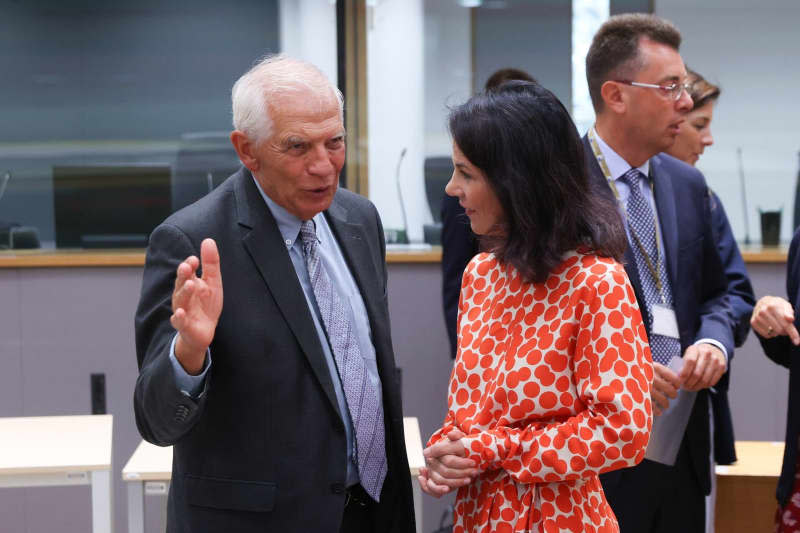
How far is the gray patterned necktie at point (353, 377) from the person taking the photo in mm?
1799

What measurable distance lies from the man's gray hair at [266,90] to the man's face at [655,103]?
94 cm

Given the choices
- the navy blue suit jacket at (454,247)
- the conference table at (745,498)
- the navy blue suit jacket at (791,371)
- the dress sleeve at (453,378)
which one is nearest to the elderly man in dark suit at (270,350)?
the dress sleeve at (453,378)

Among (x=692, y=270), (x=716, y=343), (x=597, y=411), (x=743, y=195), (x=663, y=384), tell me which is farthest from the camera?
(x=743, y=195)

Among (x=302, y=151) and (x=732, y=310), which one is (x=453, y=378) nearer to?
(x=302, y=151)

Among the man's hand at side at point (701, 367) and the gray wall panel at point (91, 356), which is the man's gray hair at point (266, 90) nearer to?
the man's hand at side at point (701, 367)

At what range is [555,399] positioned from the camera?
1569mm

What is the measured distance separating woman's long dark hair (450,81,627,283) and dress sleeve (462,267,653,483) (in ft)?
0.32

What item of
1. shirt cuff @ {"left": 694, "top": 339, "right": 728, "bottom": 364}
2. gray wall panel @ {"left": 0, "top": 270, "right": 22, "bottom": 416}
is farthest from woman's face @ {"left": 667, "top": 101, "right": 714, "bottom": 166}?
gray wall panel @ {"left": 0, "top": 270, "right": 22, "bottom": 416}

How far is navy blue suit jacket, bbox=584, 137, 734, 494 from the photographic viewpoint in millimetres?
2320

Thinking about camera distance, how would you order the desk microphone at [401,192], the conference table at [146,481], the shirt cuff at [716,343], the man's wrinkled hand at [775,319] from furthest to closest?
the desk microphone at [401,192] < the conference table at [146,481] < the shirt cuff at [716,343] < the man's wrinkled hand at [775,319]

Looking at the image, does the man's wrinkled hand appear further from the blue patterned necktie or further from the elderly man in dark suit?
the elderly man in dark suit

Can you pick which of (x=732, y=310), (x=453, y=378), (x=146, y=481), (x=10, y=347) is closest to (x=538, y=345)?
(x=453, y=378)

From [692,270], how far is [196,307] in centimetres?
133

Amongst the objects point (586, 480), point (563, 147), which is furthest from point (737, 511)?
point (563, 147)
